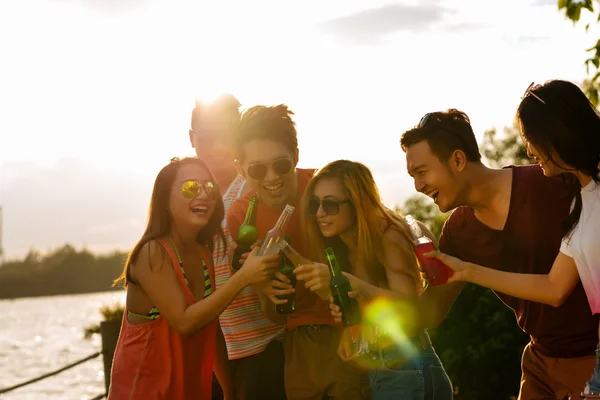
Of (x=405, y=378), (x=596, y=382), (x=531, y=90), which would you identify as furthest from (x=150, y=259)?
(x=596, y=382)

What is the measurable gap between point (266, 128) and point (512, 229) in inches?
67.3

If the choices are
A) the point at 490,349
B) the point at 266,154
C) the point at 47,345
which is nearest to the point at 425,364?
the point at 266,154

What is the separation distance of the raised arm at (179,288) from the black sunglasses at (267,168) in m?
0.68

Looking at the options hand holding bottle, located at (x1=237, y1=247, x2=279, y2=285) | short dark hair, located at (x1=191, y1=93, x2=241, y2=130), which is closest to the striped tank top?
hand holding bottle, located at (x1=237, y1=247, x2=279, y2=285)

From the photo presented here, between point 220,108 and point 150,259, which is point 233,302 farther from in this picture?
point 220,108

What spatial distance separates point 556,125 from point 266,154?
1.86 meters

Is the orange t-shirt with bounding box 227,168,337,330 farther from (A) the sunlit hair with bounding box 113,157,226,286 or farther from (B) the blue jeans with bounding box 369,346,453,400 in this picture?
(B) the blue jeans with bounding box 369,346,453,400

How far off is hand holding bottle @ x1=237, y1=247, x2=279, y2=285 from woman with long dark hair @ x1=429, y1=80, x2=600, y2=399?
96cm

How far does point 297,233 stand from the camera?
511 centimetres

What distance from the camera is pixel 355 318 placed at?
441cm

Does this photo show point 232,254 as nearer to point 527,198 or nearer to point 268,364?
point 268,364

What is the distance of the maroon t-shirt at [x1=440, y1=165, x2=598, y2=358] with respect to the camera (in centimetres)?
436

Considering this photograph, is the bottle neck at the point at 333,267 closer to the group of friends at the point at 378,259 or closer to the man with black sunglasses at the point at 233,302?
the group of friends at the point at 378,259

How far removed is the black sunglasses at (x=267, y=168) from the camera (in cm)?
507
